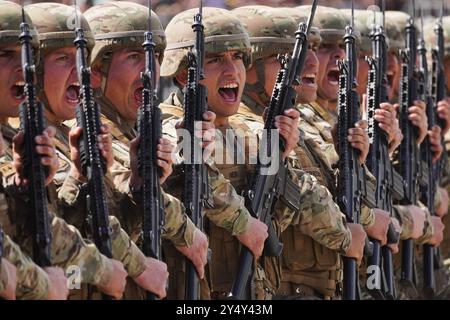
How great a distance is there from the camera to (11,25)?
10.3m

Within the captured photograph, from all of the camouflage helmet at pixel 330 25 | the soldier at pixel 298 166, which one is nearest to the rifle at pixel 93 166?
the soldier at pixel 298 166

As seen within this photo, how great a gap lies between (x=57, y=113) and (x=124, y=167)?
0.50 metres

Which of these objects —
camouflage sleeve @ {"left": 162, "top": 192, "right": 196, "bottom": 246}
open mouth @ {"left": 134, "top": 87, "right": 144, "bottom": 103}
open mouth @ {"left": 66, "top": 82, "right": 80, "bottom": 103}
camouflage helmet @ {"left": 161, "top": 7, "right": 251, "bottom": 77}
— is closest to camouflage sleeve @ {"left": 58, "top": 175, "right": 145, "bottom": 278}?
camouflage sleeve @ {"left": 162, "top": 192, "right": 196, "bottom": 246}

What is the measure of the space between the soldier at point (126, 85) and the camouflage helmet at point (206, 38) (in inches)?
17.9

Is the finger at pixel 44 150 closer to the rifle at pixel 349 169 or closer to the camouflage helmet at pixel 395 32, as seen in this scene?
the rifle at pixel 349 169

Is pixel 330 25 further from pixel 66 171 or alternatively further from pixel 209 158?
pixel 66 171

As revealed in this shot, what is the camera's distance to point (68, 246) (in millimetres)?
9867

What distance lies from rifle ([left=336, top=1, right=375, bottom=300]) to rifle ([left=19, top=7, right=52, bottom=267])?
3.69 metres

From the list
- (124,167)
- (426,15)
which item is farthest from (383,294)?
(426,15)

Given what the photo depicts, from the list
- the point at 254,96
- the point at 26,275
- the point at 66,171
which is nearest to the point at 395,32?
the point at 254,96

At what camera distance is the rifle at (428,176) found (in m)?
15.3

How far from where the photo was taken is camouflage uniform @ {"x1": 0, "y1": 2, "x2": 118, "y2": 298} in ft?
31.7

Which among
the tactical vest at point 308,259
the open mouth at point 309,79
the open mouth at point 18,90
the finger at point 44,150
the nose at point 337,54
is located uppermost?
the nose at point 337,54
